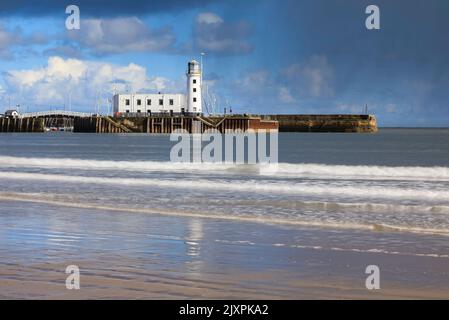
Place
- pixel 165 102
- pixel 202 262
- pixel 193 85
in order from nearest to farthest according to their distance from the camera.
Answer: pixel 202 262 → pixel 193 85 → pixel 165 102

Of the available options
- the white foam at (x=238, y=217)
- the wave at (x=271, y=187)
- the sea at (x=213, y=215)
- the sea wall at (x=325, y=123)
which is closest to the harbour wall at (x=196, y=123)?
the sea wall at (x=325, y=123)

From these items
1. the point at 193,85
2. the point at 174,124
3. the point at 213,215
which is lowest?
the point at 213,215

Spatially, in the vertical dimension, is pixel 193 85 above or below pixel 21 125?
above

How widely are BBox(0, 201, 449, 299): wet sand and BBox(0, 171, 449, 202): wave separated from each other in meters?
7.91

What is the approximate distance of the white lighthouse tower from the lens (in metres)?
120

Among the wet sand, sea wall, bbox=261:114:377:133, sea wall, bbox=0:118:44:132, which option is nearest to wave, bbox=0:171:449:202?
the wet sand

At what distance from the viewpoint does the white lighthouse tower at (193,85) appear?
11975cm

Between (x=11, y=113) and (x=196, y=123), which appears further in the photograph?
(x=11, y=113)

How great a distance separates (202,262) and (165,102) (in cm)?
12972

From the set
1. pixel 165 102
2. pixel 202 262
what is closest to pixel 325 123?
pixel 165 102

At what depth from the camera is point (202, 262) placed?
29.8 ft

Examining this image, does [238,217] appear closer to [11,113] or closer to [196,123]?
[196,123]

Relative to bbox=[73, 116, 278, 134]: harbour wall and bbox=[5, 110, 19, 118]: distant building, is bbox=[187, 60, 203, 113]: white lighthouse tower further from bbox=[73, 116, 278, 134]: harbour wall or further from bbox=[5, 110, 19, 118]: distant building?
bbox=[5, 110, 19, 118]: distant building
